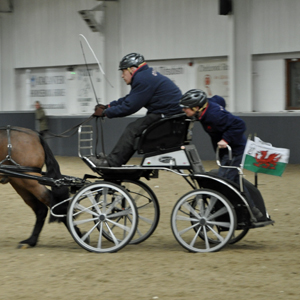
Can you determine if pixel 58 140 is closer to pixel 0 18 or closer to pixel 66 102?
pixel 66 102

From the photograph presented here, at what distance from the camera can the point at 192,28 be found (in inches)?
603

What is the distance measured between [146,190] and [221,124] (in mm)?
1148

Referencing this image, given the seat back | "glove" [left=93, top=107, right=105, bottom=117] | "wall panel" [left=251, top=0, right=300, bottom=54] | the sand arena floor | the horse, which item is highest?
"wall panel" [left=251, top=0, right=300, bottom=54]

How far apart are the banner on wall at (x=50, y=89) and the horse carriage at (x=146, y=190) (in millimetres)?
12276

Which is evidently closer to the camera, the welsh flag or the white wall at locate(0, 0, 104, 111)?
the welsh flag

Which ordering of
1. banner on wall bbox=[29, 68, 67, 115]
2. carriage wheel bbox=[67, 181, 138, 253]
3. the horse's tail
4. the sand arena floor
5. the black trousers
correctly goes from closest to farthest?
the sand arena floor, carriage wheel bbox=[67, 181, 138, 253], the black trousers, the horse's tail, banner on wall bbox=[29, 68, 67, 115]

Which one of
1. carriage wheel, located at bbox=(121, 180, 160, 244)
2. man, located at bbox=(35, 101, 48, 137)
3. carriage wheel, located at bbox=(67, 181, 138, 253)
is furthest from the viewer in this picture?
man, located at bbox=(35, 101, 48, 137)

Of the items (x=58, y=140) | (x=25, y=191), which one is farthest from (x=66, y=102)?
(x=25, y=191)

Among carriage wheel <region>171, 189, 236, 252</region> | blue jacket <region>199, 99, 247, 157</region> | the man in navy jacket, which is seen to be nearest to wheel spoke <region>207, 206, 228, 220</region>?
carriage wheel <region>171, 189, 236, 252</region>

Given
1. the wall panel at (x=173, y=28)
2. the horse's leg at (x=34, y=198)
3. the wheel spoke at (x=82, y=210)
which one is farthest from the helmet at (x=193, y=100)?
the wall panel at (x=173, y=28)

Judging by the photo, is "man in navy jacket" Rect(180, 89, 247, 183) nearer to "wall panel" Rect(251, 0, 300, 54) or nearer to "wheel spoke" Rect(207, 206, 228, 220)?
"wheel spoke" Rect(207, 206, 228, 220)

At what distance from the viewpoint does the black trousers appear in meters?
5.58

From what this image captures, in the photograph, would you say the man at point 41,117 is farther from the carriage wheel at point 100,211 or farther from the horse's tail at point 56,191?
the carriage wheel at point 100,211

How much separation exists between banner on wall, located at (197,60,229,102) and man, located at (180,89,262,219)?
953 cm
